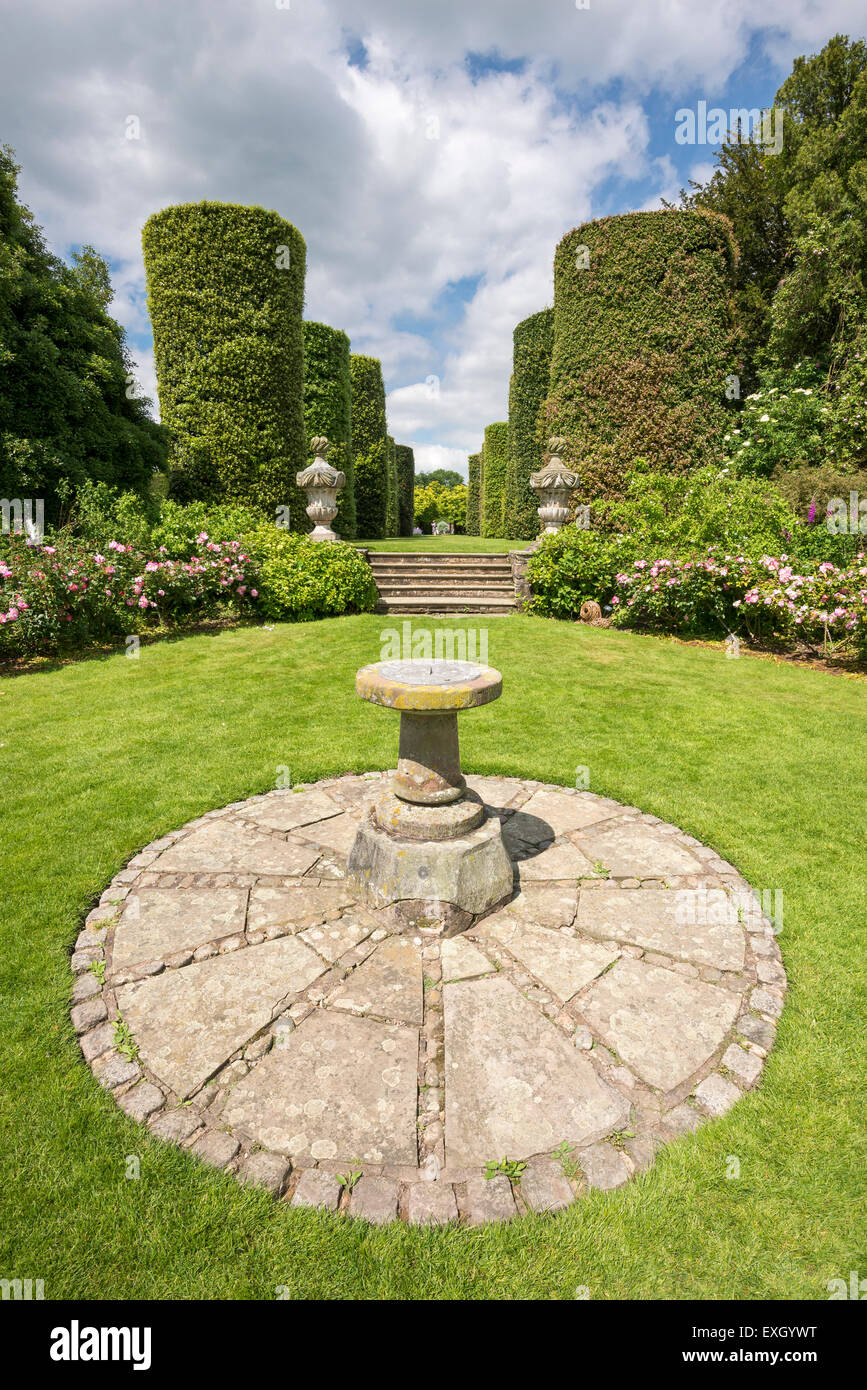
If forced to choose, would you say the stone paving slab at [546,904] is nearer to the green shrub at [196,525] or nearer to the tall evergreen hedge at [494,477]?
the green shrub at [196,525]

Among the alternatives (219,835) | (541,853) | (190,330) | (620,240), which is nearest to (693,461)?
(620,240)

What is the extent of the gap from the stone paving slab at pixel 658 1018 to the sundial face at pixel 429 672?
1.65m

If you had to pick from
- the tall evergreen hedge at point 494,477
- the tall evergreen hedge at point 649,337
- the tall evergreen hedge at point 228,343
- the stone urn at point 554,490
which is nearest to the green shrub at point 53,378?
the tall evergreen hedge at point 228,343

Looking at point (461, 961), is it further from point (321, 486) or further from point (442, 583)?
point (321, 486)

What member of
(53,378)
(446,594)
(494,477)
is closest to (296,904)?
(446,594)

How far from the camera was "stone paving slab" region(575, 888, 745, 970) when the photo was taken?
10.00ft

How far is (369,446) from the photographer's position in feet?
74.7

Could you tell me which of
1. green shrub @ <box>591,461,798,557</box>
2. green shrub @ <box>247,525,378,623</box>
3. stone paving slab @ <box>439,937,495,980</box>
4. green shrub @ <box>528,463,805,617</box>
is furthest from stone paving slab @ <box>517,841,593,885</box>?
green shrub @ <box>247,525,378,623</box>

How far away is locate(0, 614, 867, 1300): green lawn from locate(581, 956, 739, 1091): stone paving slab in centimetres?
23

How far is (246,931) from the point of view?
10.3 feet

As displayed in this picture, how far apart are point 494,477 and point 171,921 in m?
24.1

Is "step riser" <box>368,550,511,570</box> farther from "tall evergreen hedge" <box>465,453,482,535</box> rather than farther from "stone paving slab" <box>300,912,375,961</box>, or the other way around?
"tall evergreen hedge" <box>465,453,482,535</box>

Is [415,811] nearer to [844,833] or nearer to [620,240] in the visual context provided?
[844,833]
